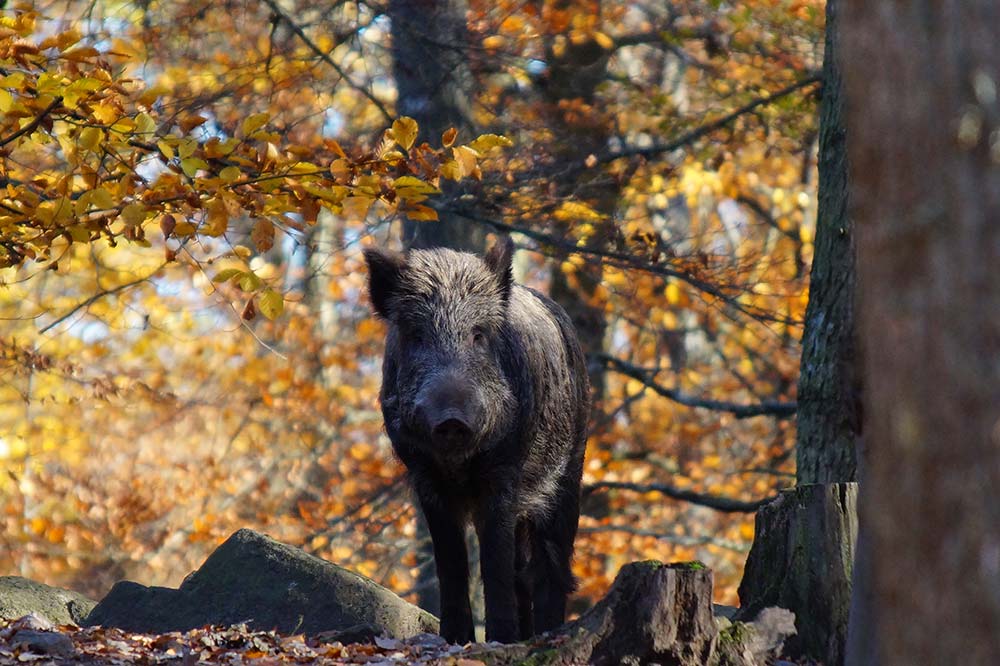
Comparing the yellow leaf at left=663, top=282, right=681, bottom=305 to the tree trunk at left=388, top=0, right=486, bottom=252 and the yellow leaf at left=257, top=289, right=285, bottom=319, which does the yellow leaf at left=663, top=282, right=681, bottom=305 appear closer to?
the tree trunk at left=388, top=0, right=486, bottom=252

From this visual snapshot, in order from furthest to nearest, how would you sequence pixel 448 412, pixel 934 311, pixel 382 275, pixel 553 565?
pixel 553 565 → pixel 382 275 → pixel 448 412 → pixel 934 311

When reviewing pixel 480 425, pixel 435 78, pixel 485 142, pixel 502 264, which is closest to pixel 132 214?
pixel 485 142

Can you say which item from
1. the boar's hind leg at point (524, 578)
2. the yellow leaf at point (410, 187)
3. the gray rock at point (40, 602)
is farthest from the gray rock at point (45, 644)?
the boar's hind leg at point (524, 578)

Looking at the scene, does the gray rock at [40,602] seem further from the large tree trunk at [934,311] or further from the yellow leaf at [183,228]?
the large tree trunk at [934,311]

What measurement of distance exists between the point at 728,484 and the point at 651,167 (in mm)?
9676

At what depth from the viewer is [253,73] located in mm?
10523

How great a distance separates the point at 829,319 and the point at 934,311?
16.5 ft

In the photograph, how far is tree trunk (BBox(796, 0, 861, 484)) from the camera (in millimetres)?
7395

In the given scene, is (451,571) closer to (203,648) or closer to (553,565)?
(553,565)

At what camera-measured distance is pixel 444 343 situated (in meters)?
6.79

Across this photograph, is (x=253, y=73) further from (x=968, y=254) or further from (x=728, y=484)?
(x=728, y=484)

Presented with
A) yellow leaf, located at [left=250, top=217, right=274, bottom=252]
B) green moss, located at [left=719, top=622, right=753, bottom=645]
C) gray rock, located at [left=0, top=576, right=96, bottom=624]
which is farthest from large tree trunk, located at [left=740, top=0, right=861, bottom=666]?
gray rock, located at [left=0, top=576, right=96, bottom=624]

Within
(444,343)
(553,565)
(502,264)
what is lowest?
(553,565)

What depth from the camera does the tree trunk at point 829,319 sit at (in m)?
7.39
